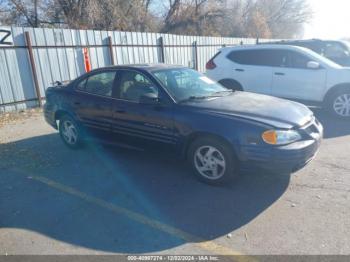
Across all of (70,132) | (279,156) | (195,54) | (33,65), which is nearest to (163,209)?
(279,156)

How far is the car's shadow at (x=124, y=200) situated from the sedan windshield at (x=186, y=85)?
113 cm

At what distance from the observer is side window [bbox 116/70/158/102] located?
13.8 feet

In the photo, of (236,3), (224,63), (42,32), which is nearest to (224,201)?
(224,63)

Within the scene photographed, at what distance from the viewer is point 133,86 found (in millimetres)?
4445

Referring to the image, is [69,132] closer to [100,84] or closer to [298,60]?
[100,84]

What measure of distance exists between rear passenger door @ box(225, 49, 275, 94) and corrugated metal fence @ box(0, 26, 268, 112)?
505 cm

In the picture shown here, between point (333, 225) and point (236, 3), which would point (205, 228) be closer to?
point (333, 225)

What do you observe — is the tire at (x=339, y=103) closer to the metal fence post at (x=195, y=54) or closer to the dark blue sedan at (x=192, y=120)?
the dark blue sedan at (x=192, y=120)

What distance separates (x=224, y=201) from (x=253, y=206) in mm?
341

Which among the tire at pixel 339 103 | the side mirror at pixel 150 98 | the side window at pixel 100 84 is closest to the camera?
the side mirror at pixel 150 98

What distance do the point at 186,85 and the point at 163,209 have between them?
1941mm

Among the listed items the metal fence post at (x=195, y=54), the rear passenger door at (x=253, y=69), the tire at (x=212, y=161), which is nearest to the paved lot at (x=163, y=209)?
the tire at (x=212, y=161)

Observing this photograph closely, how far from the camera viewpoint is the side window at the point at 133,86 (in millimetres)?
4203

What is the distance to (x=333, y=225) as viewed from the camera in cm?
288
